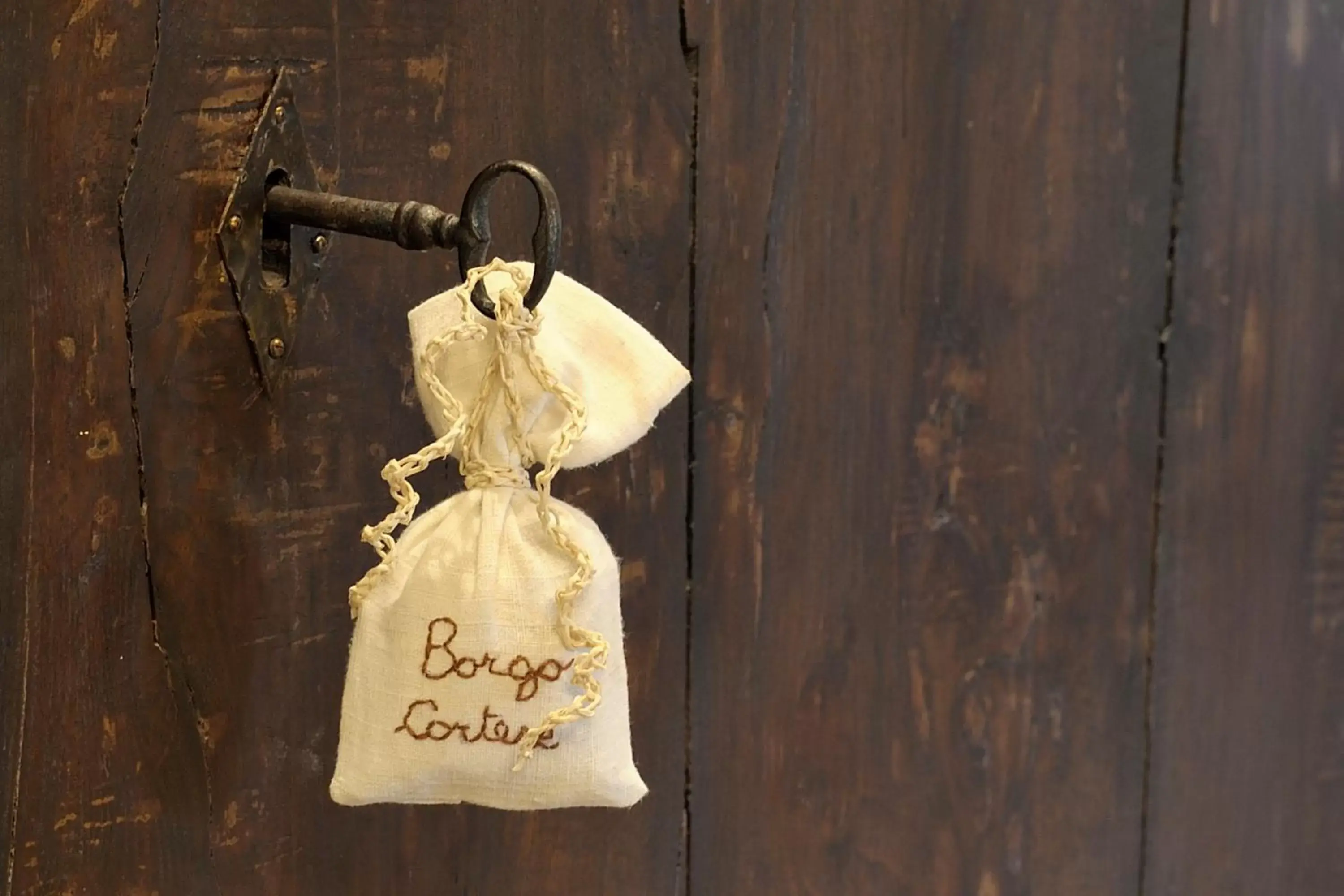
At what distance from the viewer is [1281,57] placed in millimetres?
706

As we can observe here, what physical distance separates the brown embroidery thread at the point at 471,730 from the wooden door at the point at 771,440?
0.14 meters

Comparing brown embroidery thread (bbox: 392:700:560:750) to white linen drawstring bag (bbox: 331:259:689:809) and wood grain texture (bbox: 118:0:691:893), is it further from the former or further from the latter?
wood grain texture (bbox: 118:0:691:893)

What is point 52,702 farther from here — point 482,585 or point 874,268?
point 874,268

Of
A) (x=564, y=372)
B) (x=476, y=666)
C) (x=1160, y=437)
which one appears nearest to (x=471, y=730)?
(x=476, y=666)

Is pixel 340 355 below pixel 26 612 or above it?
above

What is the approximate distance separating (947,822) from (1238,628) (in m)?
0.21

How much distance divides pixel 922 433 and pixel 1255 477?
218 millimetres

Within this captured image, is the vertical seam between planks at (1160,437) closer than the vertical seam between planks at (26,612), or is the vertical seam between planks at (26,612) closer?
A: the vertical seam between planks at (26,612)

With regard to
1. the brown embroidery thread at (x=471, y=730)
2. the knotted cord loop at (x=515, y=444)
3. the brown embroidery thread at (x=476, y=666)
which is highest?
the knotted cord loop at (x=515, y=444)

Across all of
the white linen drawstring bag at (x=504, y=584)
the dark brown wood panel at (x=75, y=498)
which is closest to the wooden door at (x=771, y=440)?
the dark brown wood panel at (x=75, y=498)

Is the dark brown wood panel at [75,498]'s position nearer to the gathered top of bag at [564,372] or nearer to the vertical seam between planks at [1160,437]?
the gathered top of bag at [564,372]

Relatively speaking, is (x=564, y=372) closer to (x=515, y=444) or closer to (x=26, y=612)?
(x=515, y=444)

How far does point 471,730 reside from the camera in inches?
17.3

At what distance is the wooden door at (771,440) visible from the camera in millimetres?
507
